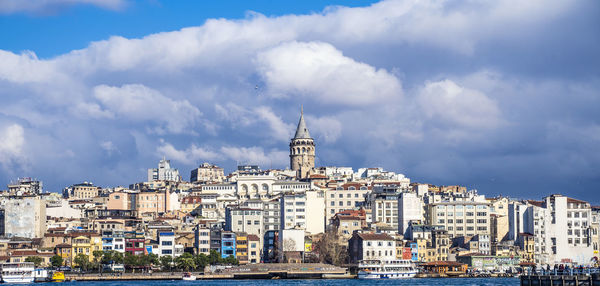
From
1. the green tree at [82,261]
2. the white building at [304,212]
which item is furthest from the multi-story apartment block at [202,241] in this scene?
the white building at [304,212]

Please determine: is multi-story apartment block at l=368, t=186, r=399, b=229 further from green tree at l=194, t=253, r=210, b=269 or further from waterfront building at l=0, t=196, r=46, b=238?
waterfront building at l=0, t=196, r=46, b=238

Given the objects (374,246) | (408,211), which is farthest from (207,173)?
(374,246)

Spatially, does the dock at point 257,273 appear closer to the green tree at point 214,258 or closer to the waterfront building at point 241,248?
the green tree at point 214,258

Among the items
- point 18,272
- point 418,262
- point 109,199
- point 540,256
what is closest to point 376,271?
point 418,262

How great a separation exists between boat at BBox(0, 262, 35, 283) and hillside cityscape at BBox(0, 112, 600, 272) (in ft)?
8.32

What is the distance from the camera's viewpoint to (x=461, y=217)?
101m

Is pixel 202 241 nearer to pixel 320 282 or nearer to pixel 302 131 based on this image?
pixel 320 282

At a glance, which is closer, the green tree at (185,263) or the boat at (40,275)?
the boat at (40,275)

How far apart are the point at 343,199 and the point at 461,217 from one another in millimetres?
14198

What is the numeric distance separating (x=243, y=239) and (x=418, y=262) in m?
15.8

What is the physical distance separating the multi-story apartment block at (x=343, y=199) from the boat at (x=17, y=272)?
122 feet

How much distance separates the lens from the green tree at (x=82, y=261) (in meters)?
83.4

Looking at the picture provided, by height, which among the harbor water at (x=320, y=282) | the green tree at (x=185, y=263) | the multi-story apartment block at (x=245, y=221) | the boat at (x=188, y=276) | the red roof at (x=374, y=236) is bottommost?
the harbor water at (x=320, y=282)

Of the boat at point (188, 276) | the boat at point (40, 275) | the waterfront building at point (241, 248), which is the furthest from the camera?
the waterfront building at point (241, 248)
